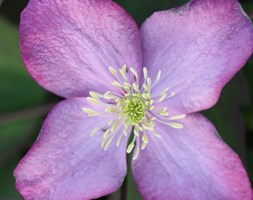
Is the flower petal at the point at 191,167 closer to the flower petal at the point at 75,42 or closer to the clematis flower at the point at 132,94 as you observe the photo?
the clematis flower at the point at 132,94

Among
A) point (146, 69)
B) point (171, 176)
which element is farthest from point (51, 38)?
point (171, 176)

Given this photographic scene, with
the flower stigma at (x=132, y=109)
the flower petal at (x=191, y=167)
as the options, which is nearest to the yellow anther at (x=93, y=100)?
the flower stigma at (x=132, y=109)

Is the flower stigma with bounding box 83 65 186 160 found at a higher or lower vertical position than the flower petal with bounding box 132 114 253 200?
higher

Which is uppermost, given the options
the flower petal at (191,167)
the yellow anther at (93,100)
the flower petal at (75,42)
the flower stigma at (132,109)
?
the flower petal at (75,42)

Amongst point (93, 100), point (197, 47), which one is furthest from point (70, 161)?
point (197, 47)

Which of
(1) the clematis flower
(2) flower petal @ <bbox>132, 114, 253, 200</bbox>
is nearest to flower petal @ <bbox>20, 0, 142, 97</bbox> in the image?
(1) the clematis flower

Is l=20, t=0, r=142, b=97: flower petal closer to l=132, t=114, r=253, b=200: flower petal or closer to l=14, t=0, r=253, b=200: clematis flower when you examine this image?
l=14, t=0, r=253, b=200: clematis flower

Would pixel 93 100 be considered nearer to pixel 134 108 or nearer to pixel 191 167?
pixel 134 108
